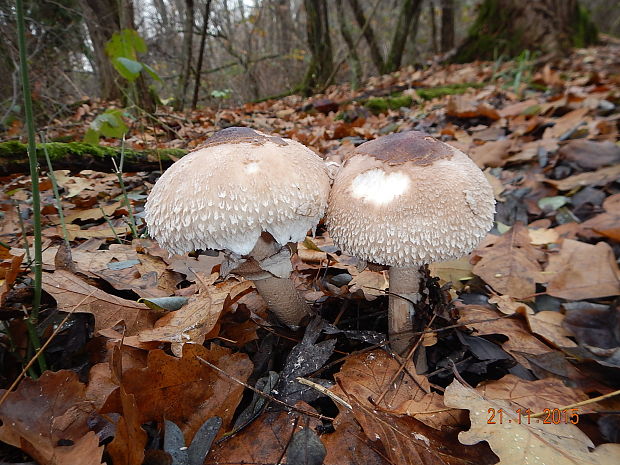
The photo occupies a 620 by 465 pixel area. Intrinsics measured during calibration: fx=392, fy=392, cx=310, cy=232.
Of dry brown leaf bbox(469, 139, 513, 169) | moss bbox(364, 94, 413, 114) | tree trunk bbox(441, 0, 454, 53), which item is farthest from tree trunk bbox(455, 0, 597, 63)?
dry brown leaf bbox(469, 139, 513, 169)

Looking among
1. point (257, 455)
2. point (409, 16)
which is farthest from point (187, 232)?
point (409, 16)

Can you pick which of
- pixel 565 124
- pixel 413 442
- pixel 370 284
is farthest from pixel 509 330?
pixel 565 124

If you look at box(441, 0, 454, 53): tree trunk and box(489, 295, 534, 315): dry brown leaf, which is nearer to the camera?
box(489, 295, 534, 315): dry brown leaf

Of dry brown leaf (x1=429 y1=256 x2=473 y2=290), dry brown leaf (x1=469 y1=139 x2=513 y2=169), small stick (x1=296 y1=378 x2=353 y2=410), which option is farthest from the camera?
dry brown leaf (x1=469 y1=139 x2=513 y2=169)

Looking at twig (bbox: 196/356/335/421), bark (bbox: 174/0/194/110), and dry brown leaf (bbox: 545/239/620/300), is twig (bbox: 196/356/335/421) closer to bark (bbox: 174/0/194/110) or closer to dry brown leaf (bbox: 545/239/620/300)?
dry brown leaf (bbox: 545/239/620/300)

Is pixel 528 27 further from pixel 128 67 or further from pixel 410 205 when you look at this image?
pixel 410 205

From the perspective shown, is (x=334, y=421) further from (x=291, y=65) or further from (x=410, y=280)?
(x=291, y=65)

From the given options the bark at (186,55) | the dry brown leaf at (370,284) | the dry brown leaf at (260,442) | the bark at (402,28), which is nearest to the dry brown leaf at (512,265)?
the dry brown leaf at (370,284)
